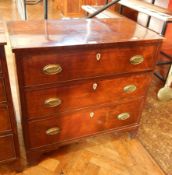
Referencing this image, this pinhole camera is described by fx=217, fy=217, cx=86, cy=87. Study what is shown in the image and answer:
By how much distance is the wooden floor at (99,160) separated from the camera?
129 cm

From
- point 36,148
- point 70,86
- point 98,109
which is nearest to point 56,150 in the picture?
point 36,148

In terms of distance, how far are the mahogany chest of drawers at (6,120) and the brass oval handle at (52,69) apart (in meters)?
0.17

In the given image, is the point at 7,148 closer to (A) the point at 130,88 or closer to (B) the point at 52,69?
(B) the point at 52,69

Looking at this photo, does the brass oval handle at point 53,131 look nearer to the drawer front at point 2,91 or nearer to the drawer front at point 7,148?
the drawer front at point 7,148

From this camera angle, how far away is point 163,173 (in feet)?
4.26

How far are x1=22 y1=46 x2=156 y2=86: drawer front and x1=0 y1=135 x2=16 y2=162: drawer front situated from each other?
318 mm

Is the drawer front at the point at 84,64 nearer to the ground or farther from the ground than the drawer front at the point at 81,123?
farther from the ground

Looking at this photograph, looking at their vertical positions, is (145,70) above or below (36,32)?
below

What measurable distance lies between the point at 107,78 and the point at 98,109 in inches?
8.2

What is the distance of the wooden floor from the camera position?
1291 millimetres

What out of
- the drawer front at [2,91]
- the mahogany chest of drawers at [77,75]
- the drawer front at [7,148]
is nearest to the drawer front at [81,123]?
the mahogany chest of drawers at [77,75]

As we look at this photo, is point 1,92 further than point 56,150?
No

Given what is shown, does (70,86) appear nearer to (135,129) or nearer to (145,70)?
(145,70)

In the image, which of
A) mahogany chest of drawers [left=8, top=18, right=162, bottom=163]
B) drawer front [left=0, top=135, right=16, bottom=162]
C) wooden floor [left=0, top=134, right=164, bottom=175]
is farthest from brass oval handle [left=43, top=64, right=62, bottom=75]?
wooden floor [left=0, top=134, right=164, bottom=175]
